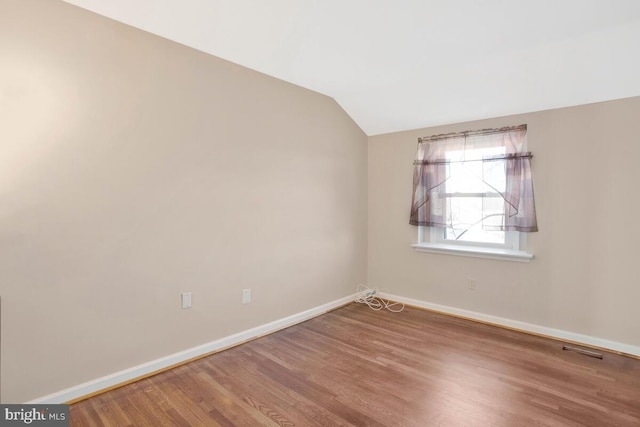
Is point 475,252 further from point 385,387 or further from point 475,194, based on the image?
point 385,387

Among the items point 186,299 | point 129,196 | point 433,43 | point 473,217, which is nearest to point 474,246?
point 473,217

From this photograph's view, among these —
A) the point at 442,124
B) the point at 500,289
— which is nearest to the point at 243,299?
the point at 500,289

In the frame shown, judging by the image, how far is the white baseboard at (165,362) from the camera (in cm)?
191

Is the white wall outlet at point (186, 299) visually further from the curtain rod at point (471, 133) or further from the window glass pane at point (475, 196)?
the curtain rod at point (471, 133)

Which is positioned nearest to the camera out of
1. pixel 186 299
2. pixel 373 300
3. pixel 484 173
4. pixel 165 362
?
pixel 165 362

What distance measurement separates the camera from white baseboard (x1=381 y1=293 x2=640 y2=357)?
2.60 meters

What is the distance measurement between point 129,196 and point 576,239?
348 centimetres

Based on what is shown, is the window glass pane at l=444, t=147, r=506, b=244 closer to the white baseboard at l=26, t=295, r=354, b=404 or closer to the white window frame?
the white window frame

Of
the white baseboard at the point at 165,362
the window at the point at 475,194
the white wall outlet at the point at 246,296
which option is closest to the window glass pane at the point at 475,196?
the window at the point at 475,194

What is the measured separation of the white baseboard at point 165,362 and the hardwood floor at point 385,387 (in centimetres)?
7

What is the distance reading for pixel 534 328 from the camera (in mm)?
2965

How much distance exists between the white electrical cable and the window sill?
0.70m

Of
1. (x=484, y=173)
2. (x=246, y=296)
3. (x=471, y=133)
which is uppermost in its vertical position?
(x=471, y=133)

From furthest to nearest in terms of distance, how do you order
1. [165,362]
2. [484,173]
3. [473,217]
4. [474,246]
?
[474,246] → [473,217] → [484,173] → [165,362]
